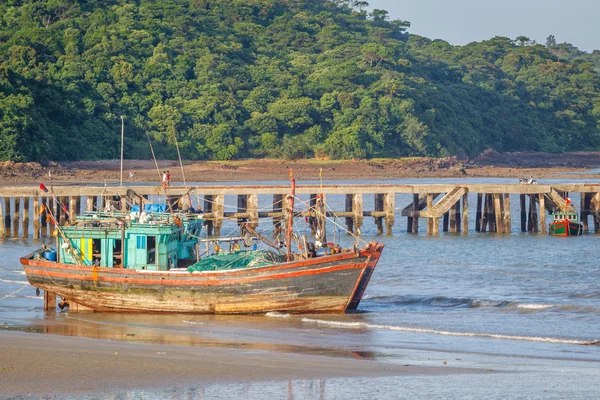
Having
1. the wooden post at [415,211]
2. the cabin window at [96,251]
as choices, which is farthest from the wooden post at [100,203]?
the wooden post at [415,211]

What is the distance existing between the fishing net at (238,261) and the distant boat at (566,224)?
2682 cm

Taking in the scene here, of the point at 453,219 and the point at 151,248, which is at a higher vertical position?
the point at 151,248

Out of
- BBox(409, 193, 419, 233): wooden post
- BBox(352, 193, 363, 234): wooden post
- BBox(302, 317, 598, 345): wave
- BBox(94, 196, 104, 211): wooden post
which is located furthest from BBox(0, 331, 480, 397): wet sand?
BBox(409, 193, 419, 233): wooden post

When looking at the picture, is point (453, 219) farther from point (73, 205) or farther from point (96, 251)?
point (96, 251)

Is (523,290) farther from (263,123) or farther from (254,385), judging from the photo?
(263,123)

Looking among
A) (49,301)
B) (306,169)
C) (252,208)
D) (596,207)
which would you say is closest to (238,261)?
(49,301)

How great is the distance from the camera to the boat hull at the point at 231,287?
93.4ft

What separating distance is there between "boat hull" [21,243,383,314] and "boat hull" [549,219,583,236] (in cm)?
2591

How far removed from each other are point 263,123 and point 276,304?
85.0 m

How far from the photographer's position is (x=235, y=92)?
121312 mm

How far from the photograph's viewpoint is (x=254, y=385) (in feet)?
62.3

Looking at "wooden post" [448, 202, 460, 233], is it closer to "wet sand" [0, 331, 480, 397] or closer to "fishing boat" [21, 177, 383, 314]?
"fishing boat" [21, 177, 383, 314]

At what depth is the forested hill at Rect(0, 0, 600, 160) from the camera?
103 meters

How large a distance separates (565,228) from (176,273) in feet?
96.1
